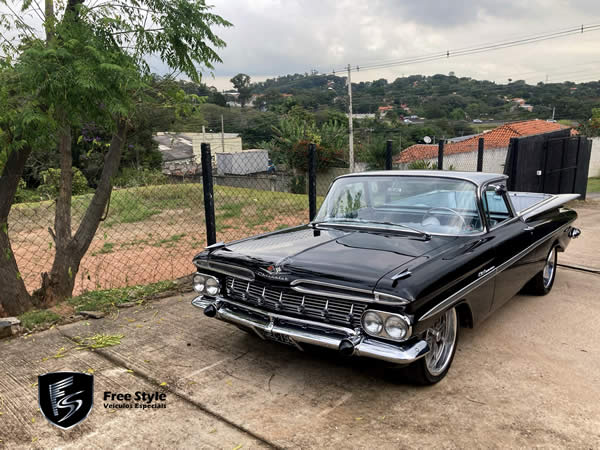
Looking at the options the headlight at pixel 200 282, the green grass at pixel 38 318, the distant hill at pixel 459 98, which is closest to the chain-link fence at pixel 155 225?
the green grass at pixel 38 318

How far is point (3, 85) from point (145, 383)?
2.42 meters

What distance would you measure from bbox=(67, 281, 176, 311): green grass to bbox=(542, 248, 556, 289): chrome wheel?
13.4 feet

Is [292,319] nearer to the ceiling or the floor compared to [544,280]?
nearer to the ceiling

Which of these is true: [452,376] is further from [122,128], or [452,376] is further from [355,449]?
[122,128]

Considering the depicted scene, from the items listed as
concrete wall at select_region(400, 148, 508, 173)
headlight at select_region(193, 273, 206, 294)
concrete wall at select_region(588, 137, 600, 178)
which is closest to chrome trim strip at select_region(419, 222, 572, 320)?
headlight at select_region(193, 273, 206, 294)

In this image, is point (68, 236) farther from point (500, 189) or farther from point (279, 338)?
point (500, 189)

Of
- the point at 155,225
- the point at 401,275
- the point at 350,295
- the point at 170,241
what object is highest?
the point at 401,275

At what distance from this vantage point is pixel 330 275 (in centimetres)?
302

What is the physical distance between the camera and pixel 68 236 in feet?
16.5

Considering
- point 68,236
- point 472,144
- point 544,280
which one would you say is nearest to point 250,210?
point 68,236

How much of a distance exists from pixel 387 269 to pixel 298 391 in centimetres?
101

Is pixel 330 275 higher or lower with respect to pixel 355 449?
higher

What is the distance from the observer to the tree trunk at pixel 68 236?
4.94 m

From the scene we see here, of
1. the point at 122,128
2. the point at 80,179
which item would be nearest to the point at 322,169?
the point at 80,179
